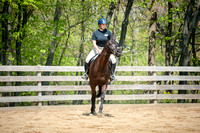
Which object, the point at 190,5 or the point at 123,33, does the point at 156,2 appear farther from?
the point at 123,33

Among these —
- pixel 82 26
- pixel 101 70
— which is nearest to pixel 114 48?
pixel 101 70

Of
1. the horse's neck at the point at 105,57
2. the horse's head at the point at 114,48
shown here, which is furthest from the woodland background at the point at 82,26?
the horse's head at the point at 114,48

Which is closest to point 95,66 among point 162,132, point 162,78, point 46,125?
point 46,125

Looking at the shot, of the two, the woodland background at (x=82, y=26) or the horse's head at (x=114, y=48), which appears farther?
the woodland background at (x=82, y=26)

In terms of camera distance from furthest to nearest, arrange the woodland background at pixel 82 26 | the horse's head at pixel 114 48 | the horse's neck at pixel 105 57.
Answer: the woodland background at pixel 82 26 → the horse's neck at pixel 105 57 → the horse's head at pixel 114 48

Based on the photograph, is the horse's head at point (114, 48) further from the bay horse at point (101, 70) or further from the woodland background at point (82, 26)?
the woodland background at point (82, 26)

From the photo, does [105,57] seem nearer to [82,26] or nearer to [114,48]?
[114,48]

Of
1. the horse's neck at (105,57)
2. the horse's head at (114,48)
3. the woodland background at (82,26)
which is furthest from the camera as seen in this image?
the woodland background at (82,26)

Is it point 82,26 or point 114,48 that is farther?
point 82,26

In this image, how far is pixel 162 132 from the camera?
6258mm

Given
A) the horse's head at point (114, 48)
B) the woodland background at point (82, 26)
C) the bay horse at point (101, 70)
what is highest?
the woodland background at point (82, 26)

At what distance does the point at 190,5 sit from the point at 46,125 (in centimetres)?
1337

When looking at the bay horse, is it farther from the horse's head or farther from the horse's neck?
the horse's head

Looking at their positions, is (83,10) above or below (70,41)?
above
